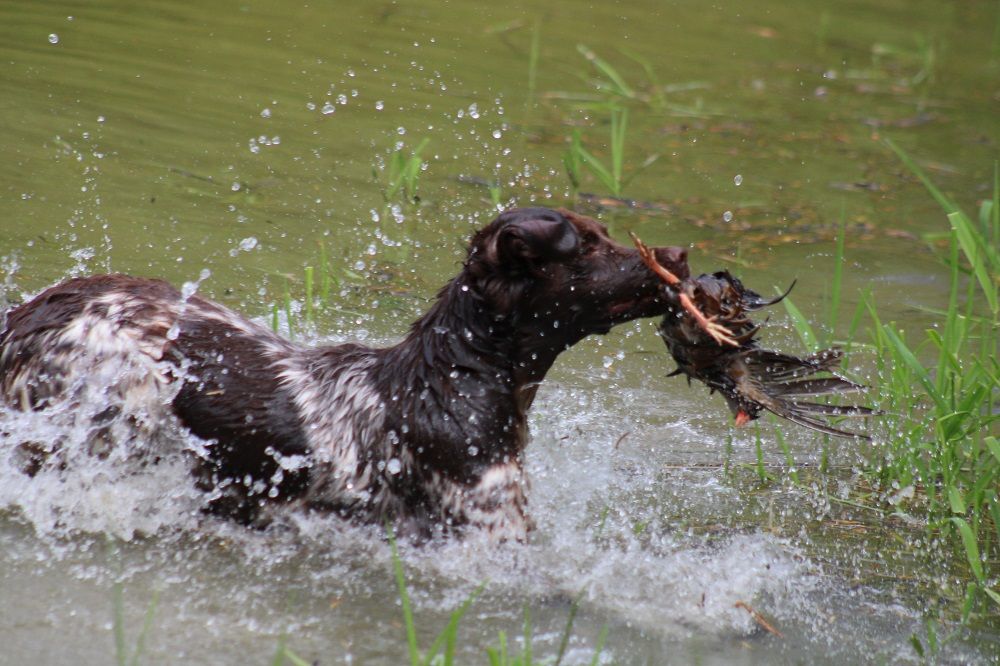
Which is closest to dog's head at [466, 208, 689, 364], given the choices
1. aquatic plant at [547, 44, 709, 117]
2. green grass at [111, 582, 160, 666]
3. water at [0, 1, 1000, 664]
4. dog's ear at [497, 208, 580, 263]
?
dog's ear at [497, 208, 580, 263]

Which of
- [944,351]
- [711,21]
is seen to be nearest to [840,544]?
[944,351]

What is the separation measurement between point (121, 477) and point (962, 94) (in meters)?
8.75

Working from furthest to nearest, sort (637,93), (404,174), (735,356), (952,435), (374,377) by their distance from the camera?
(637,93) < (404,174) < (952,435) < (374,377) < (735,356)

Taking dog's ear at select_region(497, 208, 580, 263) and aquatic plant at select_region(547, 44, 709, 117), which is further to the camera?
aquatic plant at select_region(547, 44, 709, 117)

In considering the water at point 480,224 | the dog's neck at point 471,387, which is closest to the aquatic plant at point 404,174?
the water at point 480,224

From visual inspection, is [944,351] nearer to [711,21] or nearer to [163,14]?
[163,14]

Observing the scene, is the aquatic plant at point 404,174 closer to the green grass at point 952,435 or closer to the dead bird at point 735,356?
the green grass at point 952,435

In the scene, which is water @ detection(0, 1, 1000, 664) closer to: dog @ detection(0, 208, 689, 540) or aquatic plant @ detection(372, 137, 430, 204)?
dog @ detection(0, 208, 689, 540)

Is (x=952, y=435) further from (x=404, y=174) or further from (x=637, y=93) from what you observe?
(x=637, y=93)

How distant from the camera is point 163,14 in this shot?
10.2 meters

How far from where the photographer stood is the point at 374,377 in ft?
14.1

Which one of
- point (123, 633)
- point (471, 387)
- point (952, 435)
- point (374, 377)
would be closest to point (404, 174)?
point (374, 377)

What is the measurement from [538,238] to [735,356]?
0.70m

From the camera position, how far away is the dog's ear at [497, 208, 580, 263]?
3889mm
